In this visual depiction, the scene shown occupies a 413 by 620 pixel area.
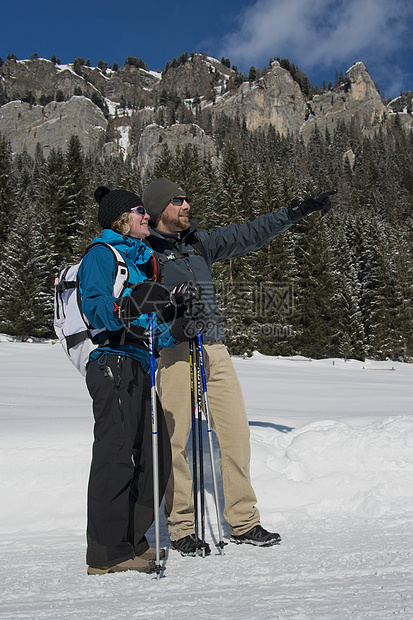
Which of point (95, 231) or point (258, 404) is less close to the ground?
point (95, 231)

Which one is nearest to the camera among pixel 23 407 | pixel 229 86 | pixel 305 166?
pixel 23 407

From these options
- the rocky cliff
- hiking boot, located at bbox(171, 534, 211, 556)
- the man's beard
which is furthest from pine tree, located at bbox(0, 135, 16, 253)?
the rocky cliff

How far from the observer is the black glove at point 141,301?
2.30 metres

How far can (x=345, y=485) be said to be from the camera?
332cm

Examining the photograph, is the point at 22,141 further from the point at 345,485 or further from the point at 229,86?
the point at 345,485

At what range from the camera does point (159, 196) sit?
10.0 feet

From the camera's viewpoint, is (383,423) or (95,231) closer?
(383,423)

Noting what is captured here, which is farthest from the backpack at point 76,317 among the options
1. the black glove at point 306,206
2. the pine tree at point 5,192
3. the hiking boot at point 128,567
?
the pine tree at point 5,192

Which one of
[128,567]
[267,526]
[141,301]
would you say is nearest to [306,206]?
[141,301]

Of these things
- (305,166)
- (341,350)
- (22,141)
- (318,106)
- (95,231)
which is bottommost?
(341,350)

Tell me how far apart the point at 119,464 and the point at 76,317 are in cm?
83

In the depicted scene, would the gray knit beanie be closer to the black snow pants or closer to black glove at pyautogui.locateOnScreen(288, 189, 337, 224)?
black glove at pyautogui.locateOnScreen(288, 189, 337, 224)

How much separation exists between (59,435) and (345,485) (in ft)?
7.56

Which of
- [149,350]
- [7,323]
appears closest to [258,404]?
[149,350]
